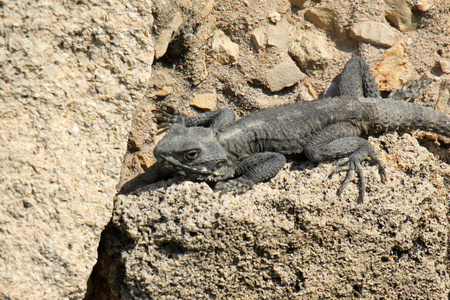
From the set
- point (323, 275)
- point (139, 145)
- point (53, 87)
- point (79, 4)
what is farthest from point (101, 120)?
point (323, 275)

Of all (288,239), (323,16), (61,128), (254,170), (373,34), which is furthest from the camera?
(323,16)

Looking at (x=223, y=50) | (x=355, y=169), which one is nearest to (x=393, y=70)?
(x=355, y=169)

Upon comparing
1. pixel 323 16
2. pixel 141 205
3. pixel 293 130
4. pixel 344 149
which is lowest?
pixel 141 205

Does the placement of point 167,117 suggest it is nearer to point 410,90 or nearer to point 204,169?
point 204,169

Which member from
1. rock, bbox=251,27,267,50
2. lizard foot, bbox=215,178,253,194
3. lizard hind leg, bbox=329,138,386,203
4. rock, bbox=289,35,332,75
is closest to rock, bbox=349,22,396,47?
rock, bbox=289,35,332,75

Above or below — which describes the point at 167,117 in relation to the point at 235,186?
below

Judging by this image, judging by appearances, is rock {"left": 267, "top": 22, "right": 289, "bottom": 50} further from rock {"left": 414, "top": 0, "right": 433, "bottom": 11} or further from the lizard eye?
the lizard eye

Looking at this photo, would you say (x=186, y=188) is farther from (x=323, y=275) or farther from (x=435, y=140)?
(x=435, y=140)

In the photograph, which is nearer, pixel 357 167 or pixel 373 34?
pixel 357 167
